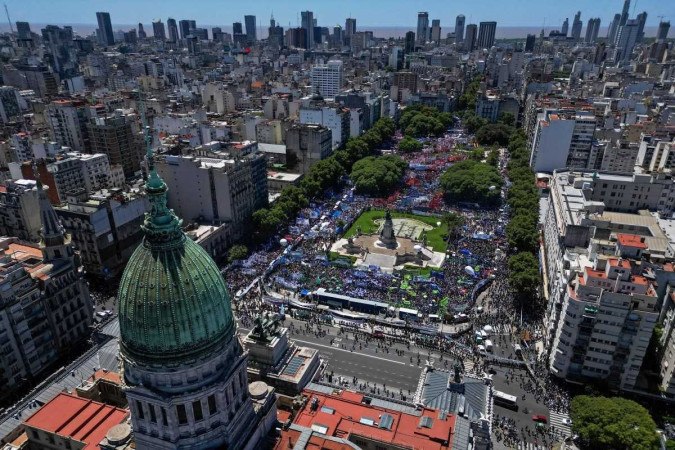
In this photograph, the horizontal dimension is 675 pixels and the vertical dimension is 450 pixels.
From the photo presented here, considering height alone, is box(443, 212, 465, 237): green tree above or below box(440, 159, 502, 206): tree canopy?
below

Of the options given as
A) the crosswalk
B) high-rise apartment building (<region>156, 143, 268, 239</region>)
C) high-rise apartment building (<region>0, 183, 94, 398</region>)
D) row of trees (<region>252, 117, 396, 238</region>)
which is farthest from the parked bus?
high-rise apartment building (<region>156, 143, 268, 239</region>)

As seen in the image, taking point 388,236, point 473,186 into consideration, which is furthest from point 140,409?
point 473,186

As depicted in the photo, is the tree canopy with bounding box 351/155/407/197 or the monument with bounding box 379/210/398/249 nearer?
the monument with bounding box 379/210/398/249

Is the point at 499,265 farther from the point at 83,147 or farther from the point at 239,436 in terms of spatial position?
the point at 83,147

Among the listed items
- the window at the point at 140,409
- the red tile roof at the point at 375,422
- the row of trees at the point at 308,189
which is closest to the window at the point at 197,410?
the window at the point at 140,409

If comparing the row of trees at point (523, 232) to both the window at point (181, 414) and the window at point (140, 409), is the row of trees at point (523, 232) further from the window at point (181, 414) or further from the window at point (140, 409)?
the window at point (140, 409)

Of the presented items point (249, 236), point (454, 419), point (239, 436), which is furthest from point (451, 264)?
point (239, 436)

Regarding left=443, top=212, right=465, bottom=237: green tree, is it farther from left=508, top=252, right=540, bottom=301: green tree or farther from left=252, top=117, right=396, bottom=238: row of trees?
left=252, top=117, right=396, bottom=238: row of trees
